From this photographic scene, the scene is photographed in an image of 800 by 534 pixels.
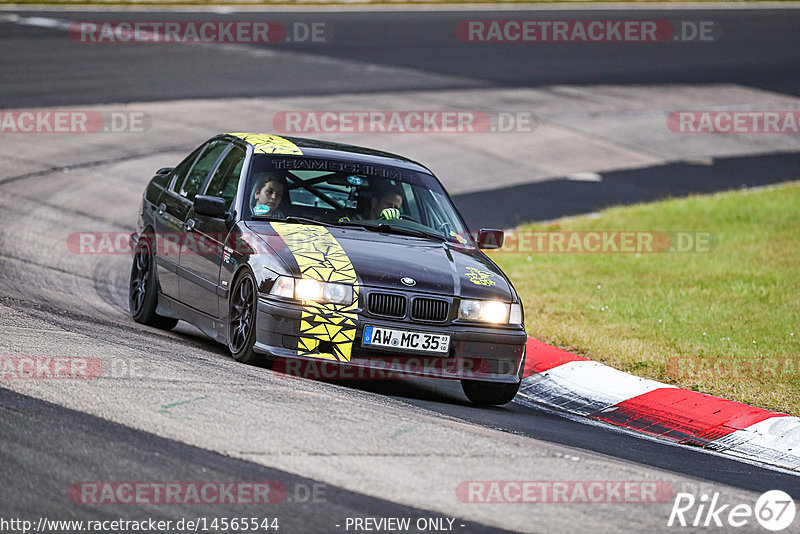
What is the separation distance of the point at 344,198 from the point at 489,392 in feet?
→ 5.78

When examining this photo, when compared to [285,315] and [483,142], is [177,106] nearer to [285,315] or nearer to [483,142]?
[483,142]

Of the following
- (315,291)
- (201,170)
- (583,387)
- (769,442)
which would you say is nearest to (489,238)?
(583,387)

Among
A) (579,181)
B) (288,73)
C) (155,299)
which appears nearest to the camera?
(155,299)

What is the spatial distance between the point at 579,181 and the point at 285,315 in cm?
1283

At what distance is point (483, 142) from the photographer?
21.7 meters

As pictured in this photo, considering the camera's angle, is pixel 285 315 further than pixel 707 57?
No

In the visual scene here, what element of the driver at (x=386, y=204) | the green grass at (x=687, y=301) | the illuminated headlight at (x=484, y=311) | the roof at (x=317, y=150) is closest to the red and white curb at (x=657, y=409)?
the green grass at (x=687, y=301)

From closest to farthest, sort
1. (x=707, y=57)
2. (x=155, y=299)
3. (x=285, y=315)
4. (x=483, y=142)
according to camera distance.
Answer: (x=285, y=315) → (x=155, y=299) → (x=483, y=142) → (x=707, y=57)

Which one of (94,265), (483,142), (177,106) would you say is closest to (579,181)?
(483,142)

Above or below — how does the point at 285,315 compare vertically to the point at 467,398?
above

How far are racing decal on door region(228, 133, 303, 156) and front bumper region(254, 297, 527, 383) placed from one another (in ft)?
5.81

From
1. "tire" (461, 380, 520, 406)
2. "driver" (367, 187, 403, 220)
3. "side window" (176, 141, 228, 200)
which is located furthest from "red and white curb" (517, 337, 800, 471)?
"side window" (176, 141, 228, 200)

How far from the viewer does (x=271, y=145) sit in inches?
366

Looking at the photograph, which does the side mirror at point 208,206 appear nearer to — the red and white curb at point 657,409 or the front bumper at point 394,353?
the front bumper at point 394,353
